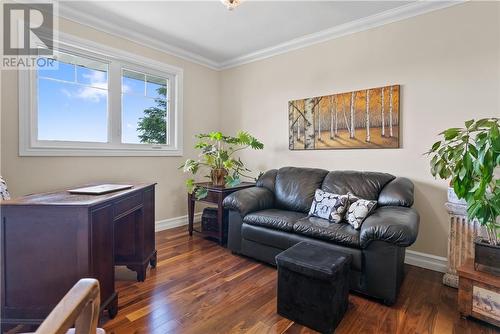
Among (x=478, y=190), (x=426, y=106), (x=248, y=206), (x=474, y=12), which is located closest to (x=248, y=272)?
(x=248, y=206)

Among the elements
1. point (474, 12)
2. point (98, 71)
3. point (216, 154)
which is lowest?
point (216, 154)

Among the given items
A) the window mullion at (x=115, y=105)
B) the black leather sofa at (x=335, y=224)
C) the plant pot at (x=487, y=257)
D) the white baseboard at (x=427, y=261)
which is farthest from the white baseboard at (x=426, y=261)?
the window mullion at (x=115, y=105)

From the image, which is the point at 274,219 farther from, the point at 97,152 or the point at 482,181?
the point at 97,152

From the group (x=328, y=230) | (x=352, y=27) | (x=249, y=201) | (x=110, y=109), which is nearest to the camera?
(x=328, y=230)

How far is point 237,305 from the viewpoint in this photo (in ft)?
6.34

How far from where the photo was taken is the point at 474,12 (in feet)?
7.67

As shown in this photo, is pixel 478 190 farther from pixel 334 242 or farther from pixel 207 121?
pixel 207 121

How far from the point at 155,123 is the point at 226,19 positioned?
1707 mm

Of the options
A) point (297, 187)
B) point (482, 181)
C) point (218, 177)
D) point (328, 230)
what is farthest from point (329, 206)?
point (218, 177)

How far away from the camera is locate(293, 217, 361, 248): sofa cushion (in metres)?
2.07

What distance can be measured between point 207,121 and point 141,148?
1245 millimetres

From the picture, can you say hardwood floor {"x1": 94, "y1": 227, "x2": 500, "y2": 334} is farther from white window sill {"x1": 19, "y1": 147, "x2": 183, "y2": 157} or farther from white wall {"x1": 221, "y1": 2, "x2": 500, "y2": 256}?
white window sill {"x1": 19, "y1": 147, "x2": 183, "y2": 157}

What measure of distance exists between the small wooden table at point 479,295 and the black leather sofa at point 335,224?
0.39m

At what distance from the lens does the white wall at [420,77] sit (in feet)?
7.61
